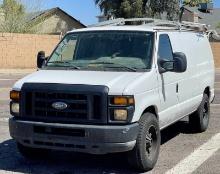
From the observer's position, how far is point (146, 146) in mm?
7121

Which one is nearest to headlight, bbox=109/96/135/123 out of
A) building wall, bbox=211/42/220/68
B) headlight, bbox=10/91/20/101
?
headlight, bbox=10/91/20/101

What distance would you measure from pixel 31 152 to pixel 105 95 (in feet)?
5.96

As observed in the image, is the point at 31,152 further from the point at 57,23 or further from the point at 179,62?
the point at 57,23

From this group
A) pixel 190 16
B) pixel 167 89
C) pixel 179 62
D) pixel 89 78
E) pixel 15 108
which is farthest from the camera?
pixel 190 16

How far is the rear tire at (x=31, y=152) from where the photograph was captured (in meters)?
7.62

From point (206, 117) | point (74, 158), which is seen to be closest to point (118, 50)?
point (74, 158)

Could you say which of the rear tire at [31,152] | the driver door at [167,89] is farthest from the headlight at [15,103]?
the driver door at [167,89]

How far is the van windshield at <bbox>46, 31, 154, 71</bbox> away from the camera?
24.5 feet

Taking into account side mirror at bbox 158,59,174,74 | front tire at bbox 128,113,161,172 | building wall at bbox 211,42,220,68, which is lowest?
building wall at bbox 211,42,220,68

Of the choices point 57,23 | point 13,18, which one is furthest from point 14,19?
point 57,23

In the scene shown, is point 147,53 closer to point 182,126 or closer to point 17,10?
point 182,126

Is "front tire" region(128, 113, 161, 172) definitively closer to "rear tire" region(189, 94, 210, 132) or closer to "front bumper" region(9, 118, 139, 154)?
"front bumper" region(9, 118, 139, 154)

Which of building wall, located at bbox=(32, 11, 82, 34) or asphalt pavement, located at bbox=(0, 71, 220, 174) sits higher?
asphalt pavement, located at bbox=(0, 71, 220, 174)

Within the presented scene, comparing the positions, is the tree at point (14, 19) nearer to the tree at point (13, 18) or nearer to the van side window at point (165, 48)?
the tree at point (13, 18)
